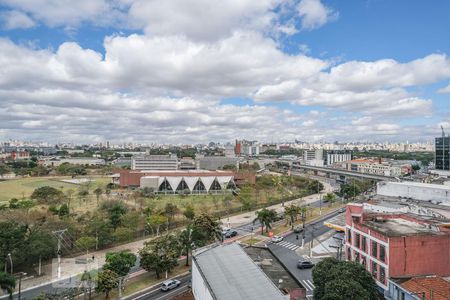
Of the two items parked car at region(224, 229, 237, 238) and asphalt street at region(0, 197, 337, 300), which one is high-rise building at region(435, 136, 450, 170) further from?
parked car at region(224, 229, 237, 238)

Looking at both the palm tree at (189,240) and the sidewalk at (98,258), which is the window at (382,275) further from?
the sidewalk at (98,258)

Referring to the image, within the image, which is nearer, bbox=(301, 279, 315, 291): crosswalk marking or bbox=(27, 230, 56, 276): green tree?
bbox=(301, 279, 315, 291): crosswalk marking

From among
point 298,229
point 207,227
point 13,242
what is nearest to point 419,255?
point 207,227

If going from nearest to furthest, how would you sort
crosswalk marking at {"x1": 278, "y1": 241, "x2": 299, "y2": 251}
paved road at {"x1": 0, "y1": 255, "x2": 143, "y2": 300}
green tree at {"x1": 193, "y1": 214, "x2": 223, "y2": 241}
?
1. paved road at {"x1": 0, "y1": 255, "x2": 143, "y2": 300}
2. green tree at {"x1": 193, "y1": 214, "x2": 223, "y2": 241}
3. crosswalk marking at {"x1": 278, "y1": 241, "x2": 299, "y2": 251}

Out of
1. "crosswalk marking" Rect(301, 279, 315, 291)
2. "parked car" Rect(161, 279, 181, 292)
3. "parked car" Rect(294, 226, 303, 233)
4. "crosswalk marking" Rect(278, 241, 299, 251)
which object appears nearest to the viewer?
"parked car" Rect(161, 279, 181, 292)

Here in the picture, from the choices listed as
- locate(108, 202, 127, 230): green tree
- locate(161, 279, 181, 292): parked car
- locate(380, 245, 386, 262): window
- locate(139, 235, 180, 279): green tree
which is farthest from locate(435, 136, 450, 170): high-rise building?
locate(161, 279, 181, 292): parked car

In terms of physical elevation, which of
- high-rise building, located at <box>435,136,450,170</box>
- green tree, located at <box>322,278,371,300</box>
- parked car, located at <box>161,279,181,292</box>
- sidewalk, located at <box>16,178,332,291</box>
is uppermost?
high-rise building, located at <box>435,136,450,170</box>
